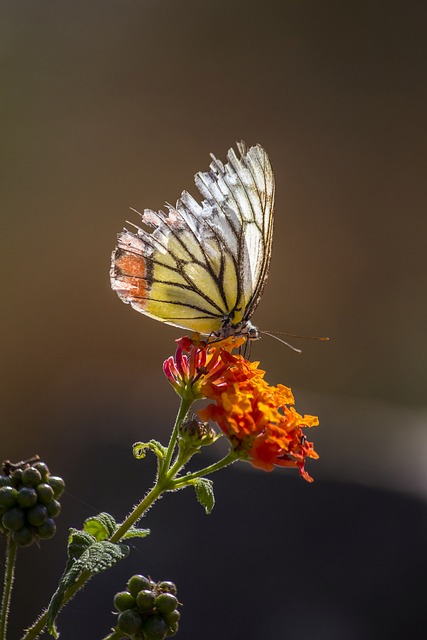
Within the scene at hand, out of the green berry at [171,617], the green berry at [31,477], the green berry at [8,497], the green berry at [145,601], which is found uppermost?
the green berry at [31,477]

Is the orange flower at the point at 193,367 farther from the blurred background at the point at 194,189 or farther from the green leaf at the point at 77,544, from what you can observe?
the blurred background at the point at 194,189

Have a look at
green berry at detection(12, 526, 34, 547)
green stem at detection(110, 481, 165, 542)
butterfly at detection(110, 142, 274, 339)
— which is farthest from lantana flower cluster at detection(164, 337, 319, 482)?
green berry at detection(12, 526, 34, 547)

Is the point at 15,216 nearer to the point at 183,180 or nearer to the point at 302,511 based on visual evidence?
the point at 183,180

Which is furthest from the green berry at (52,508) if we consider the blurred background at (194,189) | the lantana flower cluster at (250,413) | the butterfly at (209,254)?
the blurred background at (194,189)

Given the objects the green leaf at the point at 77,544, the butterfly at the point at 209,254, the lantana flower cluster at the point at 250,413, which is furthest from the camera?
the butterfly at the point at 209,254

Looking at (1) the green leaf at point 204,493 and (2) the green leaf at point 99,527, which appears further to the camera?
(1) the green leaf at point 204,493

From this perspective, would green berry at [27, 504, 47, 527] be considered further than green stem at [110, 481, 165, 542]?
No

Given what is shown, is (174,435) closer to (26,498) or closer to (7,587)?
(26,498)

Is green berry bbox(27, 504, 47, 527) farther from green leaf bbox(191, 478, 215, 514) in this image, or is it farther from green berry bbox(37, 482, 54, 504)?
green leaf bbox(191, 478, 215, 514)
